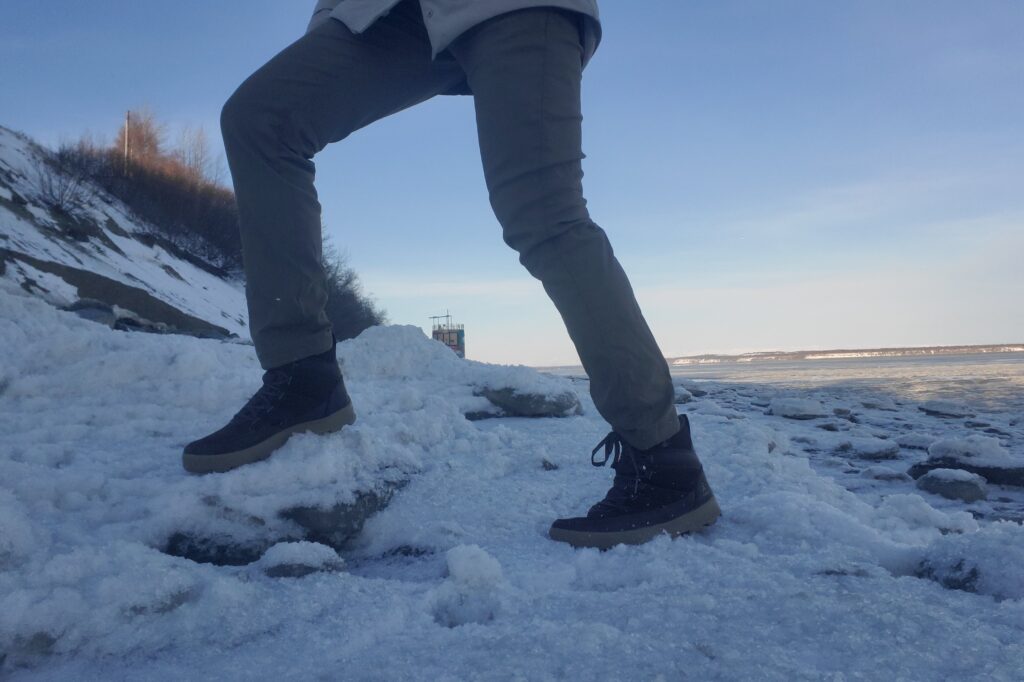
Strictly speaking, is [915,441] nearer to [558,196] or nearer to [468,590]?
[558,196]

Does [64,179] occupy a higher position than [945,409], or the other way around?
[64,179]

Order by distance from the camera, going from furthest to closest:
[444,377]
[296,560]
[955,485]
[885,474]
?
[444,377] < [885,474] < [955,485] < [296,560]

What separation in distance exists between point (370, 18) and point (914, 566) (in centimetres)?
156

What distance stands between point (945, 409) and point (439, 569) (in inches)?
200

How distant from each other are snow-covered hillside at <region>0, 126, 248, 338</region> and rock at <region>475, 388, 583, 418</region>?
16.5ft

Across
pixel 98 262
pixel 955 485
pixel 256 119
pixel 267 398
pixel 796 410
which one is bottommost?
pixel 955 485

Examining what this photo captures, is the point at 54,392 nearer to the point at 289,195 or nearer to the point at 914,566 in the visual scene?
the point at 289,195

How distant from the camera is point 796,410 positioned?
493cm

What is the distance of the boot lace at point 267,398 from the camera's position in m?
1.65

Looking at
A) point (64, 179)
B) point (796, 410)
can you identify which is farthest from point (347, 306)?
point (796, 410)

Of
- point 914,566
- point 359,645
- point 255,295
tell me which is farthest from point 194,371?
point 914,566

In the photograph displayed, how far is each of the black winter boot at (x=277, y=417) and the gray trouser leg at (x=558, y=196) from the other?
0.64m

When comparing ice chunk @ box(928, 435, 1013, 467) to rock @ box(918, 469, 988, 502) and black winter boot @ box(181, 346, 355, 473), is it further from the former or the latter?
black winter boot @ box(181, 346, 355, 473)

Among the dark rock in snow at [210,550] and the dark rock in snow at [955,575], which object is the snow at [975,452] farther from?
the dark rock in snow at [210,550]
